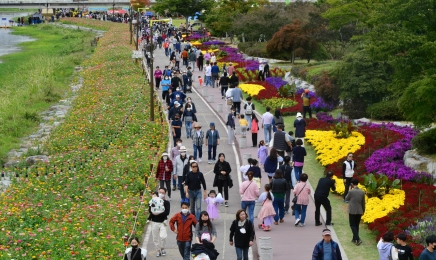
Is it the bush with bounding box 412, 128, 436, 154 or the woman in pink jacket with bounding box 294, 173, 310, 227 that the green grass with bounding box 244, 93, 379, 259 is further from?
the bush with bounding box 412, 128, 436, 154

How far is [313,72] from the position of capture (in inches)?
1567

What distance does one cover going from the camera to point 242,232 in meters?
14.9

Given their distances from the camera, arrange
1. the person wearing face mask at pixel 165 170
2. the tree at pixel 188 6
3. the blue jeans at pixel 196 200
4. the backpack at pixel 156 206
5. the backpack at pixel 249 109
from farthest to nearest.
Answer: the tree at pixel 188 6, the backpack at pixel 249 109, the person wearing face mask at pixel 165 170, the blue jeans at pixel 196 200, the backpack at pixel 156 206

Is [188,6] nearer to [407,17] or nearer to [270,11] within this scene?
[270,11]

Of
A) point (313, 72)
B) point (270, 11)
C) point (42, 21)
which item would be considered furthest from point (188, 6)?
point (42, 21)

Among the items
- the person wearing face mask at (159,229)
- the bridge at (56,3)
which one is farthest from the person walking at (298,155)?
the bridge at (56,3)

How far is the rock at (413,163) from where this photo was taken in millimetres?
22109

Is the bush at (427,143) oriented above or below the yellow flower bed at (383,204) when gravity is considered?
above

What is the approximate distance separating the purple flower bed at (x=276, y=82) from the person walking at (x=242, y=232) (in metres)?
25.1

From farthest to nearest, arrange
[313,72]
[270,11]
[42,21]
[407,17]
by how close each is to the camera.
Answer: [42,21], [270,11], [313,72], [407,17]

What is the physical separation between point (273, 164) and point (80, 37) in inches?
3316

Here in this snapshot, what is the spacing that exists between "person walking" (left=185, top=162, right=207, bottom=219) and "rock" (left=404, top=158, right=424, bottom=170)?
22.5 ft

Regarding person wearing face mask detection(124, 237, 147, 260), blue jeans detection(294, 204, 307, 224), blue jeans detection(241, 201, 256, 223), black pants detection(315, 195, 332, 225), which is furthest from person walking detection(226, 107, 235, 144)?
person wearing face mask detection(124, 237, 147, 260)

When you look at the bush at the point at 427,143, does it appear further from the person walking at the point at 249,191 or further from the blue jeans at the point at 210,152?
the person walking at the point at 249,191
